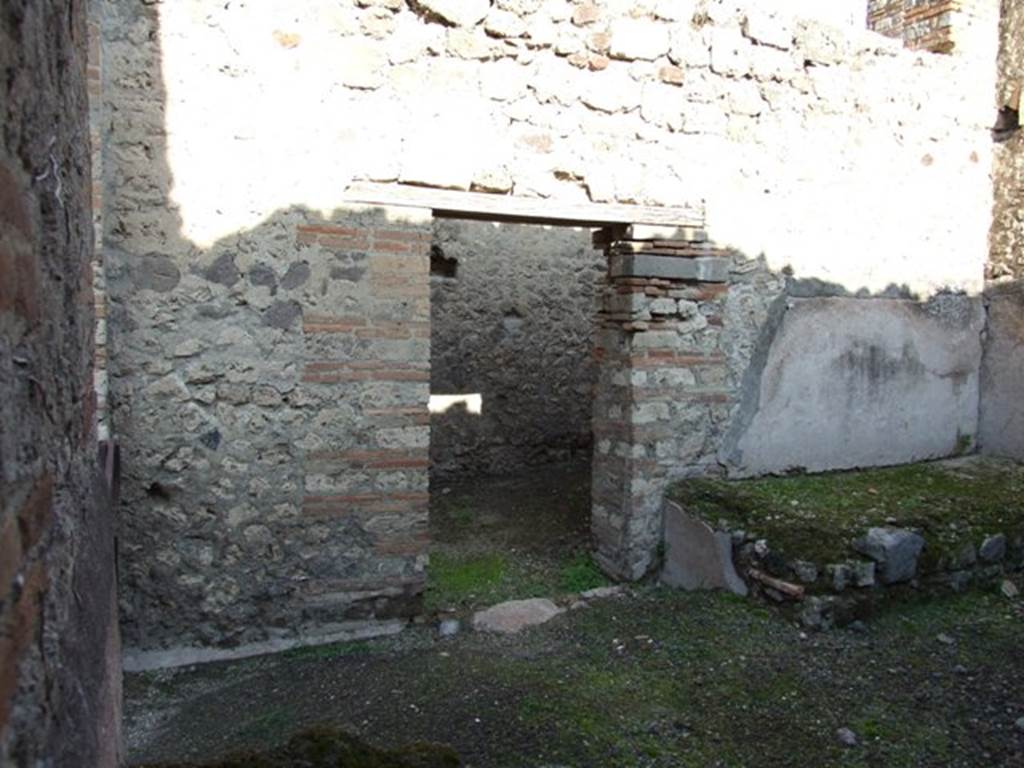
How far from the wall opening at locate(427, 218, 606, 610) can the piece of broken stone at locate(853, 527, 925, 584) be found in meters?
2.63

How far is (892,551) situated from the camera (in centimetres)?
402

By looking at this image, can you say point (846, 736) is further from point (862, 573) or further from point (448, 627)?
point (448, 627)

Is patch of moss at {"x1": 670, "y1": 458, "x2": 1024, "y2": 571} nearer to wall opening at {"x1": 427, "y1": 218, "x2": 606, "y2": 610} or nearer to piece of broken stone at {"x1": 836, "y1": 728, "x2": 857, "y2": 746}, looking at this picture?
piece of broken stone at {"x1": 836, "y1": 728, "x2": 857, "y2": 746}

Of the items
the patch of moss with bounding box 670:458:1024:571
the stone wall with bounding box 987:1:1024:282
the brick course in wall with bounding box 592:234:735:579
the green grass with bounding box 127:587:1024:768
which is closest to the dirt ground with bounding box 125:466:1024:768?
the green grass with bounding box 127:587:1024:768

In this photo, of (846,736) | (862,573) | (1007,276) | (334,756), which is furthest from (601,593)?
(1007,276)

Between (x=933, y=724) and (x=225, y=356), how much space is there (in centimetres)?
349

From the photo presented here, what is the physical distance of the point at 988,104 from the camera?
5.56m

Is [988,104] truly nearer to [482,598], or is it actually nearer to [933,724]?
[933,724]

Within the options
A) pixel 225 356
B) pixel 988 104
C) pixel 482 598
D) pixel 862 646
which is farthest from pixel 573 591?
pixel 988 104

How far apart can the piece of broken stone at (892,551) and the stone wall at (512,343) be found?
3.87 meters

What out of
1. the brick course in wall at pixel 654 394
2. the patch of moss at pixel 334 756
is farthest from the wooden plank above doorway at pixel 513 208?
the patch of moss at pixel 334 756

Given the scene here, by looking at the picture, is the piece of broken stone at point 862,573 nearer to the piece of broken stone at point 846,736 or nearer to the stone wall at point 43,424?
the piece of broken stone at point 846,736

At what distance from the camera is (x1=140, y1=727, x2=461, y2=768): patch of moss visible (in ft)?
4.59

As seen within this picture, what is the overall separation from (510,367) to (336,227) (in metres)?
3.92
